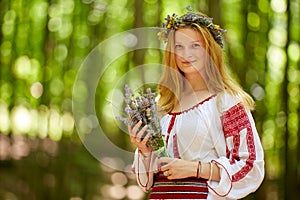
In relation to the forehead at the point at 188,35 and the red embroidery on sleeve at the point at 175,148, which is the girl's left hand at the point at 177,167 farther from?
the forehead at the point at 188,35

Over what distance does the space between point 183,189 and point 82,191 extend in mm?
2682

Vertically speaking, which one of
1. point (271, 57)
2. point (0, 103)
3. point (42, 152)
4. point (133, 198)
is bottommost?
point (133, 198)

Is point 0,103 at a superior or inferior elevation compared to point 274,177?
superior

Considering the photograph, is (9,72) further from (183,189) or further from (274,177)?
(183,189)

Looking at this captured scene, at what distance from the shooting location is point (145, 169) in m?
1.58

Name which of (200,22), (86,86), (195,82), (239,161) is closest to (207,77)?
(195,82)

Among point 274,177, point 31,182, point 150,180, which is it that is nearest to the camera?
point 150,180

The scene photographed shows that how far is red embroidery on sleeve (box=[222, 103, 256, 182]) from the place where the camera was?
4.84 feet

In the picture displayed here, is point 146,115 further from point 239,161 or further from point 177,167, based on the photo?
point 239,161

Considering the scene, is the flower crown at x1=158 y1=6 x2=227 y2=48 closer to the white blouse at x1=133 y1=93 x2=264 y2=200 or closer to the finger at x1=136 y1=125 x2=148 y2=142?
the white blouse at x1=133 y1=93 x2=264 y2=200

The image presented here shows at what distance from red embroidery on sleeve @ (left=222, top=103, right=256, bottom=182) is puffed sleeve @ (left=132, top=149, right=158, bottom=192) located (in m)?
0.20

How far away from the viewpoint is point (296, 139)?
3902 millimetres

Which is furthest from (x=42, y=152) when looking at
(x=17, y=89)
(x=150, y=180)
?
(x=150, y=180)

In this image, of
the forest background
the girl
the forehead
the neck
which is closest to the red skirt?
the girl
